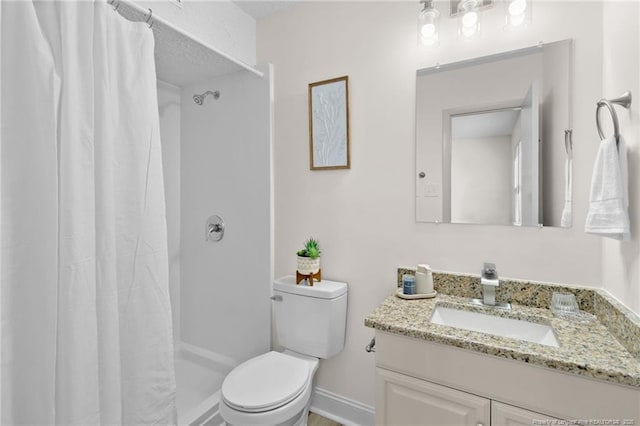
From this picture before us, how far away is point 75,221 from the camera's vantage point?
36.0 inches

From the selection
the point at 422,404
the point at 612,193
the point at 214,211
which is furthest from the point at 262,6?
the point at 422,404

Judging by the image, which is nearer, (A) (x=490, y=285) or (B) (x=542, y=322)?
(B) (x=542, y=322)

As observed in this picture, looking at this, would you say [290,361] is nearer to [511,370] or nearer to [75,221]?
[511,370]

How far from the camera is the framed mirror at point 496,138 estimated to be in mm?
1247

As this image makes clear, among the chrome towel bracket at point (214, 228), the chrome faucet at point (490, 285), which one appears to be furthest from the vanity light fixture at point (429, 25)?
the chrome towel bracket at point (214, 228)

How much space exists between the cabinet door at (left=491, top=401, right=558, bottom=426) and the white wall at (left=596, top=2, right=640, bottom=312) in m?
0.45

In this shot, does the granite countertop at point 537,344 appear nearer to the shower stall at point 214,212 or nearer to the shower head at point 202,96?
the shower stall at point 214,212

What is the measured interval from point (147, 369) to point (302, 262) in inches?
32.7

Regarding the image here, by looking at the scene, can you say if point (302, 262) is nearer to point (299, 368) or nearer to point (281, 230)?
point (281, 230)

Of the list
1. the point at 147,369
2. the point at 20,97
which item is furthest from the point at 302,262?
the point at 20,97

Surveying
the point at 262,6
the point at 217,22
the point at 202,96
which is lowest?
the point at 202,96

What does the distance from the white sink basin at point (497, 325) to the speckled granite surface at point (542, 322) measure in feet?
0.08

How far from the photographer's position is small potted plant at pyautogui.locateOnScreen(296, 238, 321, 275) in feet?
5.46

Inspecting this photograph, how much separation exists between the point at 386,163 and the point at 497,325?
871 mm
